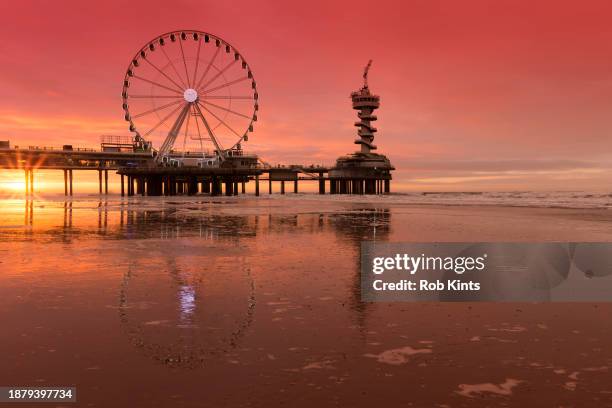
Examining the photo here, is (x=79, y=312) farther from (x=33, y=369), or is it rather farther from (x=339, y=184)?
(x=339, y=184)

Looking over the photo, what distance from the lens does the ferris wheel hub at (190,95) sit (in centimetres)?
6850

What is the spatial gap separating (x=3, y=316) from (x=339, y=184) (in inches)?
4890

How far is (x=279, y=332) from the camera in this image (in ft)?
25.0

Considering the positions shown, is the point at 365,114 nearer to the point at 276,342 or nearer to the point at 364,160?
the point at 364,160

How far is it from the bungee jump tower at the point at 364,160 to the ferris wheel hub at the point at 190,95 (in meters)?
60.8

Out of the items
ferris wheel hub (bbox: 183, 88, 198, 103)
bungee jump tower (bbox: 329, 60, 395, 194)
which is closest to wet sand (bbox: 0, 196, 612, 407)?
ferris wheel hub (bbox: 183, 88, 198, 103)

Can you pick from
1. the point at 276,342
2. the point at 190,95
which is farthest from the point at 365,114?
the point at 276,342

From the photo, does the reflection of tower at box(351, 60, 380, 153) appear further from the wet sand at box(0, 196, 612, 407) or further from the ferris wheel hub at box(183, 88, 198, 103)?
the wet sand at box(0, 196, 612, 407)

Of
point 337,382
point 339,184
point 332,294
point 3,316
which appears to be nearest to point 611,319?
point 332,294

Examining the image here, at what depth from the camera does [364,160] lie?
414 ft

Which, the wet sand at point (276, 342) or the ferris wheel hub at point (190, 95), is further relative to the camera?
the ferris wheel hub at point (190, 95)

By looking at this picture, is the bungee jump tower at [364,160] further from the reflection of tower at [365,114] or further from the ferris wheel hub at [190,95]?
the ferris wheel hub at [190,95]

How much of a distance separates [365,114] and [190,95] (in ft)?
208

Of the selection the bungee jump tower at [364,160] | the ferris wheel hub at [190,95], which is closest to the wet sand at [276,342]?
the ferris wheel hub at [190,95]
